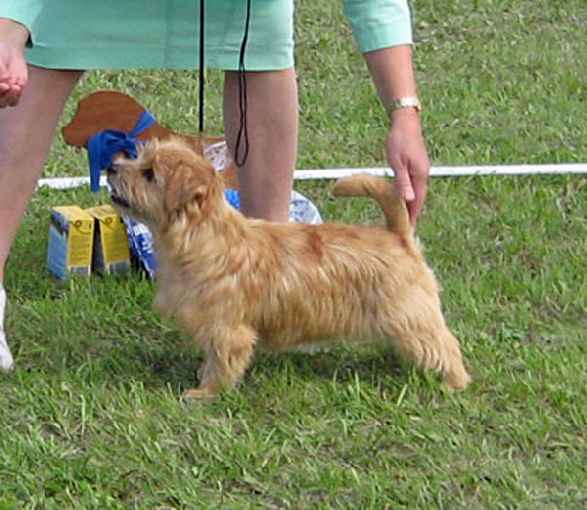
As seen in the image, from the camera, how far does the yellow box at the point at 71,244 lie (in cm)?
428

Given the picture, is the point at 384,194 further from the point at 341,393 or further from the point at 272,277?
the point at 341,393

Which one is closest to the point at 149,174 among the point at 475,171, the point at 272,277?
the point at 272,277

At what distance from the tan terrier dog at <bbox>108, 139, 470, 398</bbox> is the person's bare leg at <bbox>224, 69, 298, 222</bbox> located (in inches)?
17.4

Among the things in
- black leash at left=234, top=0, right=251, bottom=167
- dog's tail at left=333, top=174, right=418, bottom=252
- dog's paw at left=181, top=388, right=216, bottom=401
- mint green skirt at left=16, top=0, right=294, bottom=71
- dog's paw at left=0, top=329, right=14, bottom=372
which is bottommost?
dog's paw at left=181, top=388, right=216, bottom=401

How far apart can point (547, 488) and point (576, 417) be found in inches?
13.1

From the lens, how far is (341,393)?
3.49 m

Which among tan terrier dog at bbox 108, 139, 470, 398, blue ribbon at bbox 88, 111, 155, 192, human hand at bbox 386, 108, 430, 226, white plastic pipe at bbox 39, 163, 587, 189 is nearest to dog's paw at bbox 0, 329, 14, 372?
tan terrier dog at bbox 108, 139, 470, 398

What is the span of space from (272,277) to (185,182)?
1.12 ft

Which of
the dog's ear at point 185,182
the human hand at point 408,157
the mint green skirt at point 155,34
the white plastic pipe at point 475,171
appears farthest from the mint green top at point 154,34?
the white plastic pipe at point 475,171

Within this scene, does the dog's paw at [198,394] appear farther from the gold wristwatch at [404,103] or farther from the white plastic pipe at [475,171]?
the white plastic pipe at [475,171]

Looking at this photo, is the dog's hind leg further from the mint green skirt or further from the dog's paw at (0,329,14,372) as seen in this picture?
the dog's paw at (0,329,14,372)

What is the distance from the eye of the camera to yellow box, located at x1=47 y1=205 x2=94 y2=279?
14.0 ft

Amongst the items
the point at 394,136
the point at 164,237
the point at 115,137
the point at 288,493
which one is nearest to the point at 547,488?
the point at 288,493

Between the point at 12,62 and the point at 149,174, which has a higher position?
the point at 12,62
